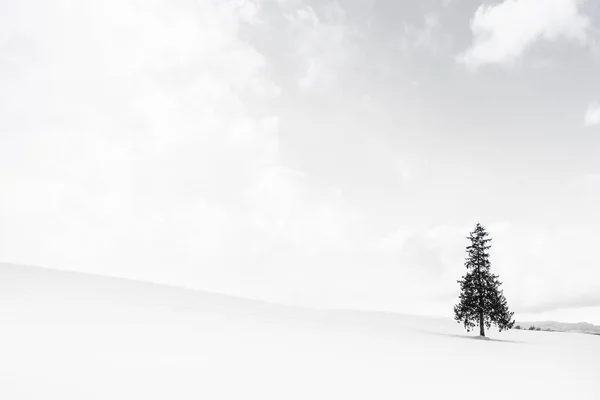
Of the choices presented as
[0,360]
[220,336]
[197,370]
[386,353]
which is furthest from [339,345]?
[0,360]

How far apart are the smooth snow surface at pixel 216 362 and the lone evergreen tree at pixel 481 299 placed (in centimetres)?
1115

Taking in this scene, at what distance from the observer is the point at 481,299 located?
1453 inches

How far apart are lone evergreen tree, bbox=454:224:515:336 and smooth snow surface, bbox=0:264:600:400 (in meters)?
11.2

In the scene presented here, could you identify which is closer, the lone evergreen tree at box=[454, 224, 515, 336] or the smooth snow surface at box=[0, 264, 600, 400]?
the smooth snow surface at box=[0, 264, 600, 400]

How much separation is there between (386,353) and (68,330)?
12.6m

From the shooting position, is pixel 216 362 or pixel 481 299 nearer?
pixel 216 362

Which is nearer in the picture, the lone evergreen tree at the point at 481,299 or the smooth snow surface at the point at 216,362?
the smooth snow surface at the point at 216,362

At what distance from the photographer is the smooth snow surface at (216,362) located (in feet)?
35.1

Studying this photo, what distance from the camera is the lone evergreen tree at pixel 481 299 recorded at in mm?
35997

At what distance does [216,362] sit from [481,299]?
29.6 m

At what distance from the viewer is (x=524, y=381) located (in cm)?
1581

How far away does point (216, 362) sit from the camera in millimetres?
13508

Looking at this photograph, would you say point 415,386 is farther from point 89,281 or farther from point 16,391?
point 89,281

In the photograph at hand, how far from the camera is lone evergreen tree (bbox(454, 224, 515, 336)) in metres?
36.0
